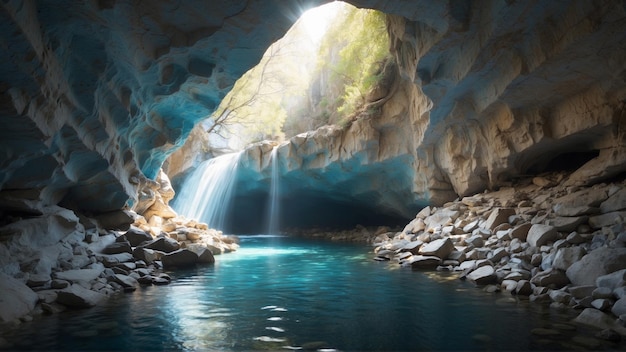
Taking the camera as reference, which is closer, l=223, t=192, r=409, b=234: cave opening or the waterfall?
the waterfall

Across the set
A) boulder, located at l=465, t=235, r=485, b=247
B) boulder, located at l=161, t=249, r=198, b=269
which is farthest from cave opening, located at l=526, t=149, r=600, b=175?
boulder, located at l=161, t=249, r=198, b=269

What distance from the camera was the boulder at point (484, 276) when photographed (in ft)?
21.6

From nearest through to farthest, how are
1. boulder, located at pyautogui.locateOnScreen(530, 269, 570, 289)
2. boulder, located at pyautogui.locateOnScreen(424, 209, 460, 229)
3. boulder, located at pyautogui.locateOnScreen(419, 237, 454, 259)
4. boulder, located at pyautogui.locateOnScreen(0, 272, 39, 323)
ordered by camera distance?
boulder, located at pyautogui.locateOnScreen(0, 272, 39, 323) < boulder, located at pyautogui.locateOnScreen(530, 269, 570, 289) < boulder, located at pyautogui.locateOnScreen(419, 237, 454, 259) < boulder, located at pyautogui.locateOnScreen(424, 209, 460, 229)

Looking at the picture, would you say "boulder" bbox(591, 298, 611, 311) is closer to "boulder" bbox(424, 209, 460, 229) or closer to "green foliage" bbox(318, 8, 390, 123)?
"boulder" bbox(424, 209, 460, 229)

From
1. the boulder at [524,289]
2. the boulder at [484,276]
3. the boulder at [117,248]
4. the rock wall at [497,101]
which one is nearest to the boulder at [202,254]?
the boulder at [117,248]

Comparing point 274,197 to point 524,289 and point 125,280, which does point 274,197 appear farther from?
point 524,289

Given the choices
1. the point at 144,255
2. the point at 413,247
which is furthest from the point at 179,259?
the point at 413,247

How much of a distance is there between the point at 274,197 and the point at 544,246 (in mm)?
18207

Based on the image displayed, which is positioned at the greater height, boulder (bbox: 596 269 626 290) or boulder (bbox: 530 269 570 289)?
boulder (bbox: 596 269 626 290)

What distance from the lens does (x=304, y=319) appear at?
15.6ft

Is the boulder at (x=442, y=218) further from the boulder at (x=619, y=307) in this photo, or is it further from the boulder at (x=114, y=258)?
the boulder at (x=114, y=258)

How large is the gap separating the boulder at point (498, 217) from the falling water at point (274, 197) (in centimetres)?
1231

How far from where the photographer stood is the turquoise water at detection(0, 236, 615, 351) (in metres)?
3.83

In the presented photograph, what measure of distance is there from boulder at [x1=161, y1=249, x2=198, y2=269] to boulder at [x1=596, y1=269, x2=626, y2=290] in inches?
318
